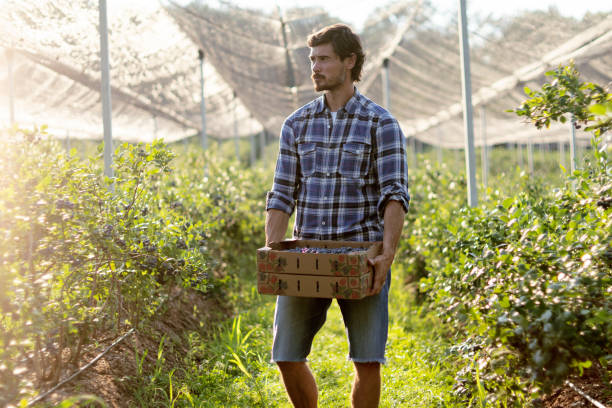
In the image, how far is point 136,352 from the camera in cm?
301

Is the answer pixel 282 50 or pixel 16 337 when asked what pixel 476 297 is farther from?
pixel 282 50

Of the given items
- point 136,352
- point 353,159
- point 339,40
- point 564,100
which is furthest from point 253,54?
point 564,100

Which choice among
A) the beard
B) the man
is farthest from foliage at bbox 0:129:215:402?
the beard

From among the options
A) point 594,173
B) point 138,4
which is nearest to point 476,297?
point 594,173

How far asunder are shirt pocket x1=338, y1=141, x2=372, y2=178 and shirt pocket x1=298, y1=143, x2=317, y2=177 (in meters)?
0.13

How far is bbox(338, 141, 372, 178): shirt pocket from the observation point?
2.43 metres

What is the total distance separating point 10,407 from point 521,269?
1600mm

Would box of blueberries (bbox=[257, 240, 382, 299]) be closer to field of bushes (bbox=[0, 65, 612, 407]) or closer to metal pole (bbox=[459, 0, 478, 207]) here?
field of bushes (bbox=[0, 65, 612, 407])

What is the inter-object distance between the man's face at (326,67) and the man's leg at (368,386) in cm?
117

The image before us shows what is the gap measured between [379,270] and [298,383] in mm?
635

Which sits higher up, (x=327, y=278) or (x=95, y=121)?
(x=95, y=121)

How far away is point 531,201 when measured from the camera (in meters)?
3.45

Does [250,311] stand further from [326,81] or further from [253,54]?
[253,54]

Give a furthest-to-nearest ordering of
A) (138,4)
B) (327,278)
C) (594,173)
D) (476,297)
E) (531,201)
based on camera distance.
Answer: (138,4) < (531,201) < (594,173) < (476,297) < (327,278)
